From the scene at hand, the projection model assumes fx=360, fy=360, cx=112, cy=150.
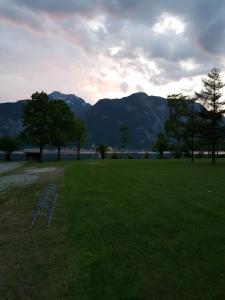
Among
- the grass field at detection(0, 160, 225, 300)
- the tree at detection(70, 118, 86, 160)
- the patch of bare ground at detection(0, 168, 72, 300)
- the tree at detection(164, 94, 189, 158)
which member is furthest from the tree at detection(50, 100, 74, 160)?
the patch of bare ground at detection(0, 168, 72, 300)

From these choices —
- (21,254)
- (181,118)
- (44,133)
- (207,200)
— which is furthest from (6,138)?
(21,254)

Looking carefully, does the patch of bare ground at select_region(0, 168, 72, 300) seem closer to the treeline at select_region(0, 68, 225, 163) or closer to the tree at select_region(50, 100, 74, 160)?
the treeline at select_region(0, 68, 225, 163)

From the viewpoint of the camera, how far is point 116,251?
26.8 ft

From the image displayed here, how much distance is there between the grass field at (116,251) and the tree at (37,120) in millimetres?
50123

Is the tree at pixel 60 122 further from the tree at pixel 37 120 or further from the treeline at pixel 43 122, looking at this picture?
the tree at pixel 37 120

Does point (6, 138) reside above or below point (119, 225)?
above

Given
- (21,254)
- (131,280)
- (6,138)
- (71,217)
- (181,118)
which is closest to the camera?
(131,280)

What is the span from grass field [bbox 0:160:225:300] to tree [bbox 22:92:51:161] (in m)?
50.1

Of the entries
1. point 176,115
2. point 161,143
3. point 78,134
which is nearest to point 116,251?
point 176,115

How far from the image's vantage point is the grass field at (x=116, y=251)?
6180 mm

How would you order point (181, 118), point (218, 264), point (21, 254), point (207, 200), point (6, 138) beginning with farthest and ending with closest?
point (6, 138)
point (181, 118)
point (207, 200)
point (21, 254)
point (218, 264)

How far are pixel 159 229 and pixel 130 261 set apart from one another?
283 centimetres

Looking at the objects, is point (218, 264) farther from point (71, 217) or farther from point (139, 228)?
point (71, 217)

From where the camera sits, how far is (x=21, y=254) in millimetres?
8016
